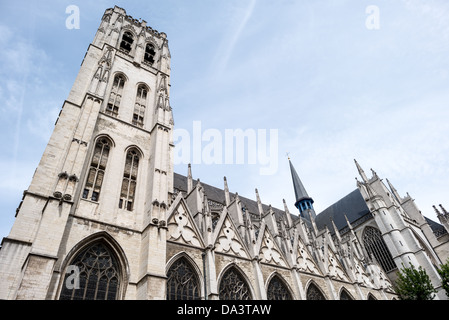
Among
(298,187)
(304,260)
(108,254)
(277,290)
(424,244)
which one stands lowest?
(277,290)

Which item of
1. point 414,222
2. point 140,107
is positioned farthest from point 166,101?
point 414,222

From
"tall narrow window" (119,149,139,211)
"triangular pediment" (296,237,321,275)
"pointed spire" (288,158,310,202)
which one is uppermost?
"pointed spire" (288,158,310,202)

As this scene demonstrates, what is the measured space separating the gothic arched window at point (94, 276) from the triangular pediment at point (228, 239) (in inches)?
205

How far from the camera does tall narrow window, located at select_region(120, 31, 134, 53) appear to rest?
20.4 m

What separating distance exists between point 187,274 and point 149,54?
625 inches

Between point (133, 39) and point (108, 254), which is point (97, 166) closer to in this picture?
point (108, 254)

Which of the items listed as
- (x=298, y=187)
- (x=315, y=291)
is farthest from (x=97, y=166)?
(x=298, y=187)

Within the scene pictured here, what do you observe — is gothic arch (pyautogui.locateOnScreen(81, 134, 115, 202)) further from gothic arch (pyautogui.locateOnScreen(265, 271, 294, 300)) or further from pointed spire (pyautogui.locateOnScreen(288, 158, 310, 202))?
pointed spire (pyautogui.locateOnScreen(288, 158, 310, 202))

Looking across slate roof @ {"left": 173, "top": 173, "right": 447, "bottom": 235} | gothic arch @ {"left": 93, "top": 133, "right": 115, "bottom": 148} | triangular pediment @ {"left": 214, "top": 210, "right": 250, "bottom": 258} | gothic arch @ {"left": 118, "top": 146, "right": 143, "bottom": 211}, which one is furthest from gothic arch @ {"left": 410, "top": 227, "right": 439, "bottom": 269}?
gothic arch @ {"left": 93, "top": 133, "right": 115, "bottom": 148}

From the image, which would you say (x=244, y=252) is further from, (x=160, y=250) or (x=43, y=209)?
(x=43, y=209)

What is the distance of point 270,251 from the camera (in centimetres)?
1692

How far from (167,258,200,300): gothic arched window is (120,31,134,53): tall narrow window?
14.3 meters

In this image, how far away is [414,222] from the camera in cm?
2998
